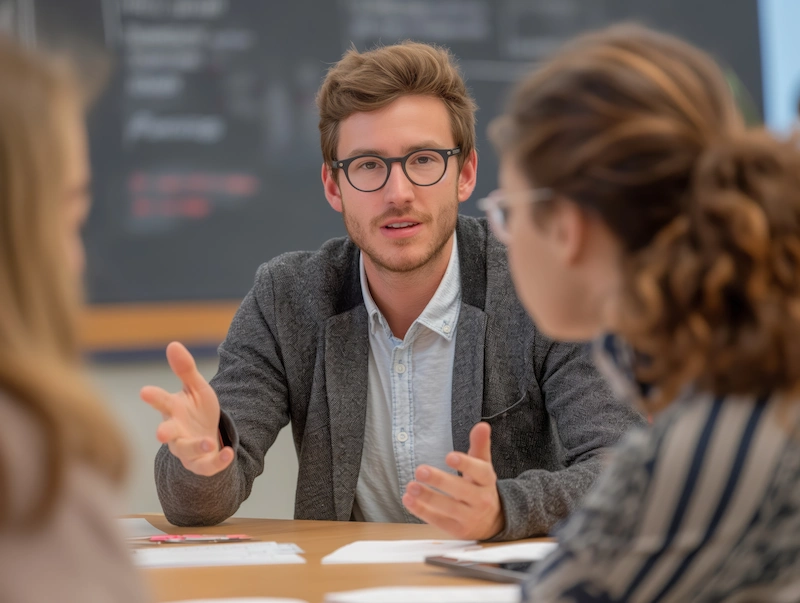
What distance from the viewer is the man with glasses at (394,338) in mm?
1969

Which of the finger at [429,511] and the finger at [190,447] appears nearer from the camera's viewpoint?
the finger at [429,511]

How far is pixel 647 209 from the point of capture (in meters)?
0.83

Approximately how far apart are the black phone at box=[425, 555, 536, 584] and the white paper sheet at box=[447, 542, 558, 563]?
11mm

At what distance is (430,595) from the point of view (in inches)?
40.9

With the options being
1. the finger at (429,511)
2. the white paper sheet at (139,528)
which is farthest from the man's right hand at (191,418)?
the finger at (429,511)

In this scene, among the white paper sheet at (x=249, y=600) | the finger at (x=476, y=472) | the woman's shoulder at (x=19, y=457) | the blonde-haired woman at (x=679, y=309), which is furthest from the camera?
the finger at (x=476, y=472)

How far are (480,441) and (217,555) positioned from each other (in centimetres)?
43

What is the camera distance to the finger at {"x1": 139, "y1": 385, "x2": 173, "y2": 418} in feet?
5.03

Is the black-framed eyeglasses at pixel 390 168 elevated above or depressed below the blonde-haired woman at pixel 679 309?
above

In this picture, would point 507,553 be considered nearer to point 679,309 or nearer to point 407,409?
point 679,309

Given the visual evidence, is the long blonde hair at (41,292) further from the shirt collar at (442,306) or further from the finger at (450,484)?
the shirt collar at (442,306)

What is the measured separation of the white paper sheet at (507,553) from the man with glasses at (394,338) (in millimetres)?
527

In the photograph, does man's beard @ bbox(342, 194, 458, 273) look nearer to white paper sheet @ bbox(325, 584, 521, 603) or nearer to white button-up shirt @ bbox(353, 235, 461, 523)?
white button-up shirt @ bbox(353, 235, 461, 523)

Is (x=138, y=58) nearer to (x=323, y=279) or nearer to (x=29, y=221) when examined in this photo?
(x=323, y=279)
